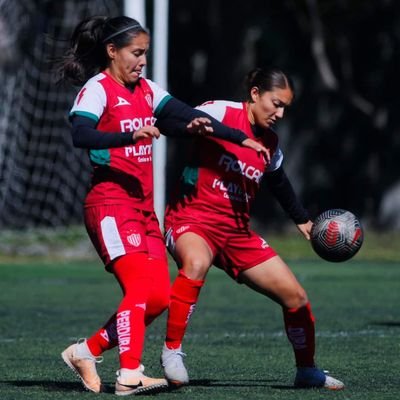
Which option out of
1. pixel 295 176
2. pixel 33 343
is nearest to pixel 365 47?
pixel 295 176

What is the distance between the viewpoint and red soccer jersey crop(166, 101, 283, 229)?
6.35 m

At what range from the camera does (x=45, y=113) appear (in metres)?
16.9

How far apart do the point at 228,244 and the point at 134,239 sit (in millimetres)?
643

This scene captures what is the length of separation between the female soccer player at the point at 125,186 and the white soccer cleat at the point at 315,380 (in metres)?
0.75

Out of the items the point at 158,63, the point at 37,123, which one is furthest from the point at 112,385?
the point at 37,123

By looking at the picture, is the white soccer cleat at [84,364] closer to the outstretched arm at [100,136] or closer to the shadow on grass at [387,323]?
the outstretched arm at [100,136]

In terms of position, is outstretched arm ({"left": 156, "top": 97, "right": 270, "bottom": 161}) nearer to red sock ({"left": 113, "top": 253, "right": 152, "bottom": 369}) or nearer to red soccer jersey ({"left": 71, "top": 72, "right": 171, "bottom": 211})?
red soccer jersey ({"left": 71, "top": 72, "right": 171, "bottom": 211})

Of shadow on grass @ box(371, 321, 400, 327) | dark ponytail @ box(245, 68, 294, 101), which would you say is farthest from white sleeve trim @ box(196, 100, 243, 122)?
shadow on grass @ box(371, 321, 400, 327)

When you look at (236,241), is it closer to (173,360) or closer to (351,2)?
(173,360)

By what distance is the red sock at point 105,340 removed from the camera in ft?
19.6

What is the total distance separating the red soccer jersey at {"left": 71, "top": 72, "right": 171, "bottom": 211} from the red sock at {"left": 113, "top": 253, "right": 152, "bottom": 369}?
29cm

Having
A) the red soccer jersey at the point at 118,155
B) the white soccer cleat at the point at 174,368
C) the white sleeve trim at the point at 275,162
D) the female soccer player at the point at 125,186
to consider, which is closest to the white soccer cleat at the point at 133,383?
the female soccer player at the point at 125,186

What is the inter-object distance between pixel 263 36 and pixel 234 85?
3.07ft

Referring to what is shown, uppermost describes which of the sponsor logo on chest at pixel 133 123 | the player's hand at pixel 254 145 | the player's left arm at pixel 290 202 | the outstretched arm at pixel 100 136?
the sponsor logo on chest at pixel 133 123
